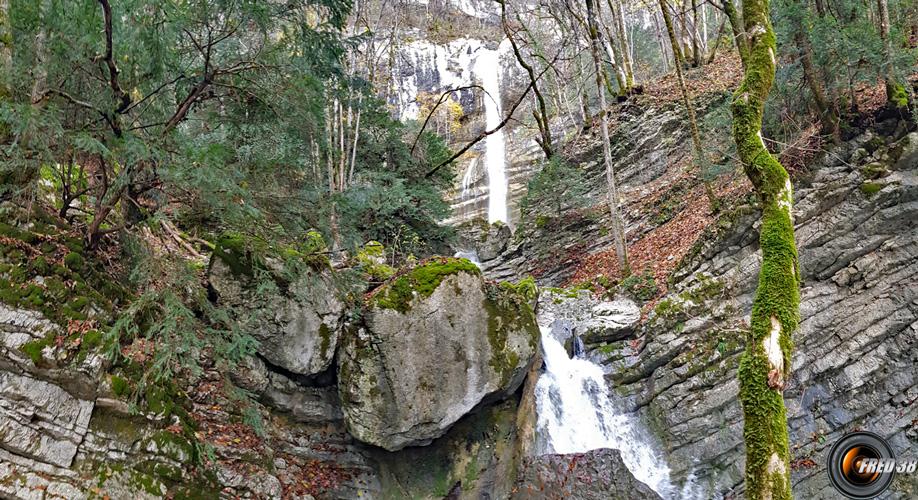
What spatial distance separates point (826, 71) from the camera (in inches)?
376

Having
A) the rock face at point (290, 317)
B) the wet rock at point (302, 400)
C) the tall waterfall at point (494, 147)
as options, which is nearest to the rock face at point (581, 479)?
the wet rock at point (302, 400)

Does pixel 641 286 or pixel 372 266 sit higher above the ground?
pixel 372 266

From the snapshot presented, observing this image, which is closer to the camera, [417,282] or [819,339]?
[819,339]

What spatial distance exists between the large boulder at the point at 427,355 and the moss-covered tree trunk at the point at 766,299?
5371 millimetres

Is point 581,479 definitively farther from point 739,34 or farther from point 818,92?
point 818,92

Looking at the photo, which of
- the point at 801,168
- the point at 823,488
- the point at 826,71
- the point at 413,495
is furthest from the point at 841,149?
the point at 413,495

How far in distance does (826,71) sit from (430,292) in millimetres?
9112

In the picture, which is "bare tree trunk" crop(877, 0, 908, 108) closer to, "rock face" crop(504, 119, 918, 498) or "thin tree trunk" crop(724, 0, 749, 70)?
"rock face" crop(504, 119, 918, 498)

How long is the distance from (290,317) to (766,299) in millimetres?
6534

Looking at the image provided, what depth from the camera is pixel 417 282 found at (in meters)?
8.52

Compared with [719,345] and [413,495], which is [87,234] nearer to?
[413,495]

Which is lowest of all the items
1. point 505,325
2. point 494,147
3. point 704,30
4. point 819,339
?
point 819,339

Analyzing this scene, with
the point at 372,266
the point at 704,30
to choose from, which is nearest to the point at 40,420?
the point at 372,266

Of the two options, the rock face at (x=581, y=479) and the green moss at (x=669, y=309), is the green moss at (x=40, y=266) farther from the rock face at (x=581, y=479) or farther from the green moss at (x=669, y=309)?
the green moss at (x=669, y=309)
